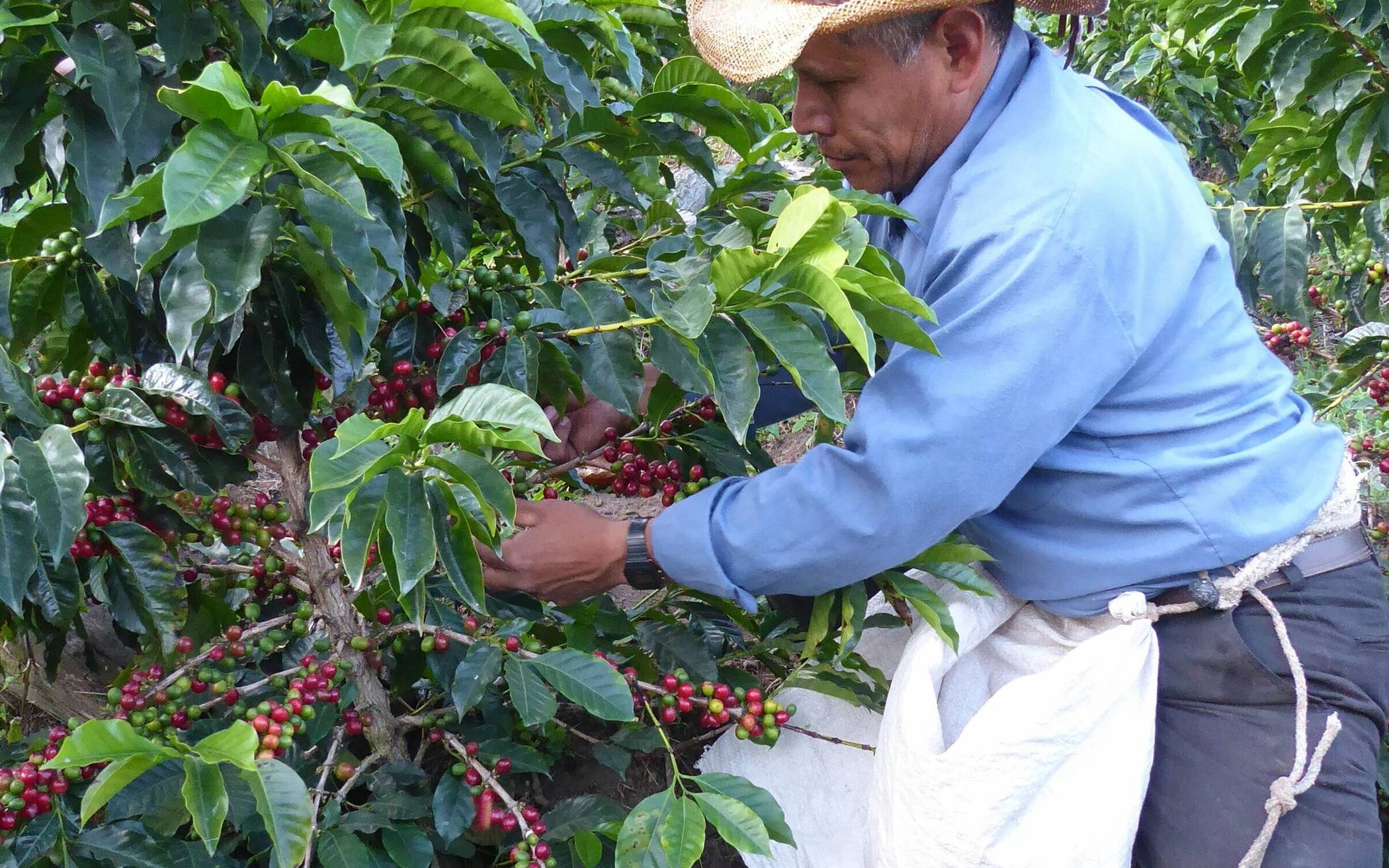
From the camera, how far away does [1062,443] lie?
1.64 metres

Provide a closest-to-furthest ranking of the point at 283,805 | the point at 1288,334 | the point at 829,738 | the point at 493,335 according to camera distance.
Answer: the point at 283,805 → the point at 493,335 → the point at 829,738 → the point at 1288,334

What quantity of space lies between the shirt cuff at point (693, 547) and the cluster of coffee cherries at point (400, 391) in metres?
0.40

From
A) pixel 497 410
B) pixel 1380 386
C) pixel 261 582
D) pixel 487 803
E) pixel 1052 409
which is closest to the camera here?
pixel 497 410

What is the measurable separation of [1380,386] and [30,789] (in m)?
2.99

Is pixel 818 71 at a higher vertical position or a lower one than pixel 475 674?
higher

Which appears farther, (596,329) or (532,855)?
(532,855)

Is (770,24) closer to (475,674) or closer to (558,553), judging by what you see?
(558,553)

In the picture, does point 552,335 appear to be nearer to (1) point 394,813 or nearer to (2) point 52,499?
(2) point 52,499

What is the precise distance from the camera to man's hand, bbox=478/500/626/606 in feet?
5.45

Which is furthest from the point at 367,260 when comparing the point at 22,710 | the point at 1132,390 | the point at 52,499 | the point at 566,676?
the point at 22,710

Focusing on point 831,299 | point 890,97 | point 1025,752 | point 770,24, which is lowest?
point 1025,752

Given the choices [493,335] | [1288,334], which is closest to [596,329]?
[493,335]

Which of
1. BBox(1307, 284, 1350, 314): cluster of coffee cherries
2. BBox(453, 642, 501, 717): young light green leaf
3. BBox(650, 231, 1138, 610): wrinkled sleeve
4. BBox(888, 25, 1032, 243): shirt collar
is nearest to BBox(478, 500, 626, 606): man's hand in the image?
BBox(453, 642, 501, 717): young light green leaf

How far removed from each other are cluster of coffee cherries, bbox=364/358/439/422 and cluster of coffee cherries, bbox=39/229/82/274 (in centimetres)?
42
